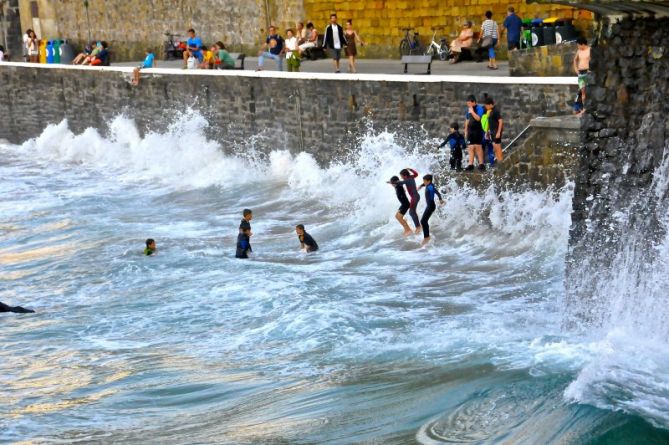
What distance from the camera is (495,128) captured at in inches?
749

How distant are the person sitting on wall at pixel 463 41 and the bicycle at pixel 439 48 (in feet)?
1.60

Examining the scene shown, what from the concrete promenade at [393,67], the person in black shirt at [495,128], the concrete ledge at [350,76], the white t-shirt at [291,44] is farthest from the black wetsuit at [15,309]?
the white t-shirt at [291,44]

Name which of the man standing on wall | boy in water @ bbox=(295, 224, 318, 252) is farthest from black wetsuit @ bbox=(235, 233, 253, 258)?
the man standing on wall

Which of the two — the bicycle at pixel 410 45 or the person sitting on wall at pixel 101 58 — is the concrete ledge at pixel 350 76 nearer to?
the person sitting on wall at pixel 101 58

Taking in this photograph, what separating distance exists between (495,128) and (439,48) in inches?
329

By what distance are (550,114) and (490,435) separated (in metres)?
8.59

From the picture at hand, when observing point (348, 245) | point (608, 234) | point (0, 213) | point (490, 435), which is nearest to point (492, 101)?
point (348, 245)

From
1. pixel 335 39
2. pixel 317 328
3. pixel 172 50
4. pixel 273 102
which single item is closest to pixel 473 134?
pixel 317 328

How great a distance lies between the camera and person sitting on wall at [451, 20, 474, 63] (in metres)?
26.1

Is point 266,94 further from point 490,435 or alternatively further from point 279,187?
point 490,435

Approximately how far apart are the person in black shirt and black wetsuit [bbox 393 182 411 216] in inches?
56.7

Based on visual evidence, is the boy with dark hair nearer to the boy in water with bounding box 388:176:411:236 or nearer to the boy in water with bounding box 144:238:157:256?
the boy in water with bounding box 388:176:411:236

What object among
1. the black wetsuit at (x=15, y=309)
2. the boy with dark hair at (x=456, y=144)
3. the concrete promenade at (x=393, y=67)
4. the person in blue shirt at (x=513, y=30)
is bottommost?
the black wetsuit at (x=15, y=309)

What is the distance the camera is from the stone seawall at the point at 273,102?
20062 millimetres
